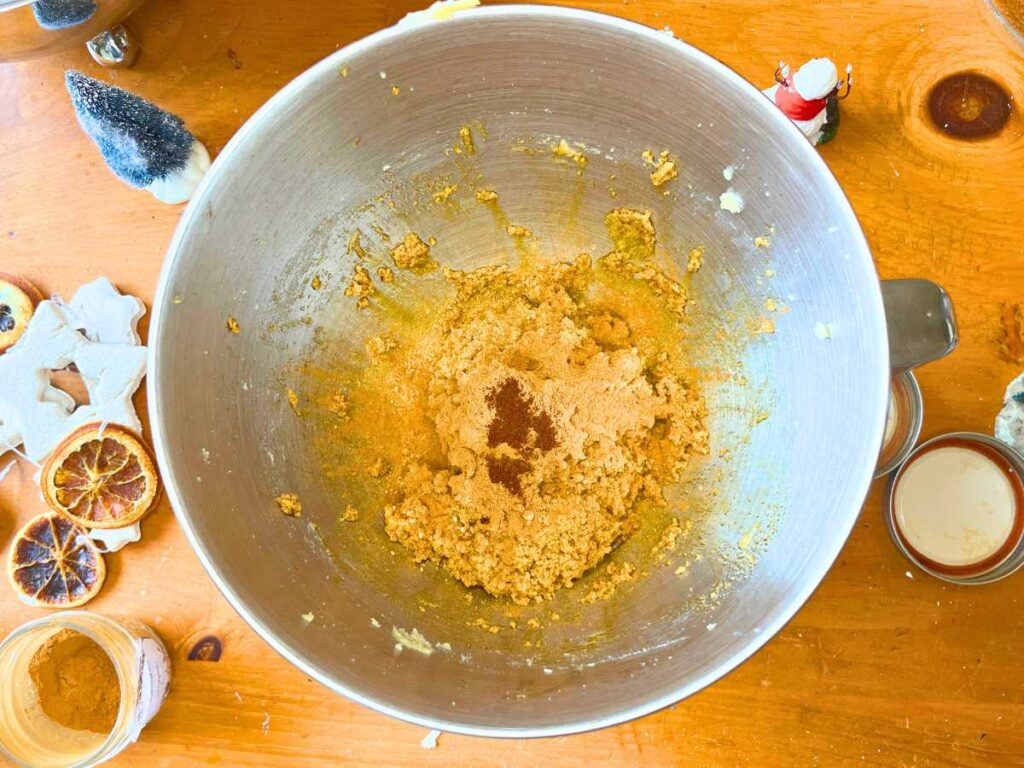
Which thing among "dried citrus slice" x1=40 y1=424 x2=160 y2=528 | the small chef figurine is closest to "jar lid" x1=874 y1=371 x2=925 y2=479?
the small chef figurine

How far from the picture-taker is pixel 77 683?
1032 millimetres

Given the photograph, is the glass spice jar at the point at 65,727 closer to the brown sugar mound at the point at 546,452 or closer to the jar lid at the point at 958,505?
the brown sugar mound at the point at 546,452

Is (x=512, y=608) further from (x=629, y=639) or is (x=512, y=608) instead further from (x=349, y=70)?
(x=349, y=70)

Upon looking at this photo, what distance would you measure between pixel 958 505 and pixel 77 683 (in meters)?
1.29

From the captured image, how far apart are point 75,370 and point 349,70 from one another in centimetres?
62

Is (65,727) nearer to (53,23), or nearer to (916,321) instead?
(53,23)

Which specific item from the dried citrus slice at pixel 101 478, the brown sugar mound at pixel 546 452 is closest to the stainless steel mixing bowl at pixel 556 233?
the brown sugar mound at pixel 546 452

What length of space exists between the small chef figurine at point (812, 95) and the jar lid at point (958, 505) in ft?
1.49

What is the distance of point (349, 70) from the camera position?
0.80 metres

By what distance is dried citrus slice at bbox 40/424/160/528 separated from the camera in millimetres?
1000

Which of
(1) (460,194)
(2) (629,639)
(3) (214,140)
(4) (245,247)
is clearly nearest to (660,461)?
(2) (629,639)

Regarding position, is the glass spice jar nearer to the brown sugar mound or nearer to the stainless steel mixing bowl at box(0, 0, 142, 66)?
the brown sugar mound

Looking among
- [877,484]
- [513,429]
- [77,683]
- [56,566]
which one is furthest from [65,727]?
[877,484]

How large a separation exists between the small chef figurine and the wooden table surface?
0.04 metres
